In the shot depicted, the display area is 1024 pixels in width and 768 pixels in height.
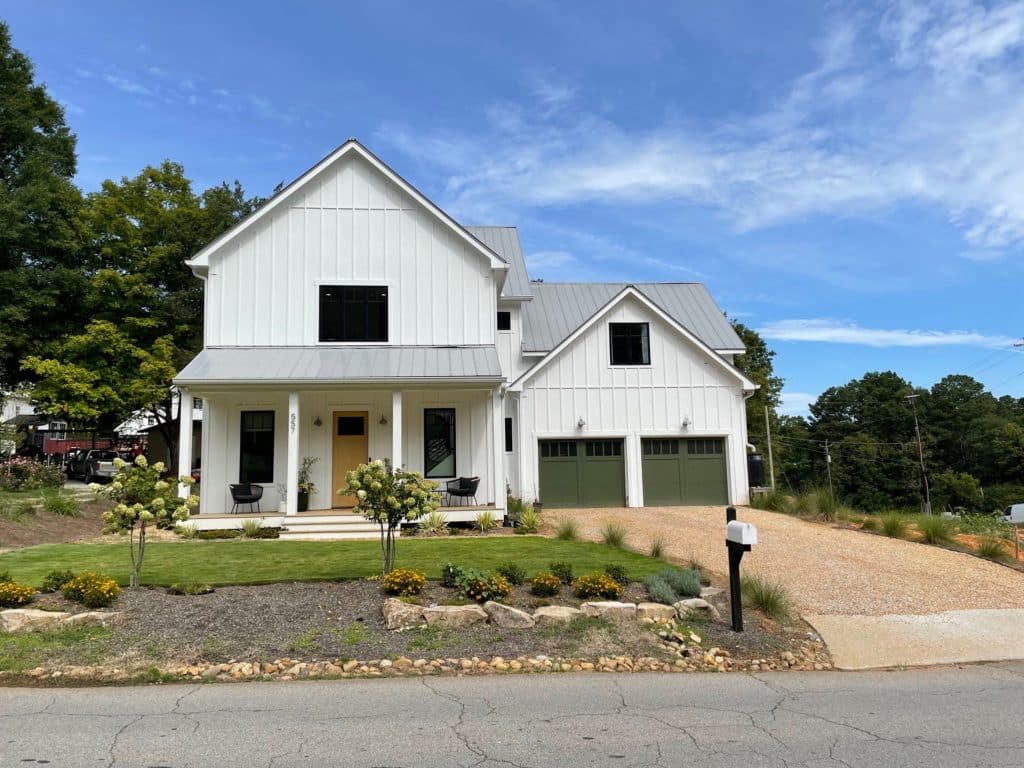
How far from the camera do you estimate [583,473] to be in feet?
65.7

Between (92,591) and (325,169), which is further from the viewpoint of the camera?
(325,169)

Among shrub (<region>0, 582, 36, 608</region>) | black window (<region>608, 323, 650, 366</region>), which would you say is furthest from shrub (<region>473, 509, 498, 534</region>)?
shrub (<region>0, 582, 36, 608</region>)

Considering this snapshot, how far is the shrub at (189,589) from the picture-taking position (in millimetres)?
8172

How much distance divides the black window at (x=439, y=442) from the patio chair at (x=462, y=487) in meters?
0.65

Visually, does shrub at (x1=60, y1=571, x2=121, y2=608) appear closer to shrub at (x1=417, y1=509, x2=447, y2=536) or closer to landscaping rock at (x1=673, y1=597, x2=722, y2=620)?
landscaping rock at (x1=673, y1=597, x2=722, y2=620)

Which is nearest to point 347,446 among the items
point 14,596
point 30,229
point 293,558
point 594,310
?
point 293,558


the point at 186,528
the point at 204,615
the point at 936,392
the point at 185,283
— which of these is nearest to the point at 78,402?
Answer: the point at 185,283

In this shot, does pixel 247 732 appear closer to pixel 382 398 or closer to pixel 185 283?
pixel 382 398

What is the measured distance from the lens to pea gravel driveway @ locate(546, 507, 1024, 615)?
9.03 m

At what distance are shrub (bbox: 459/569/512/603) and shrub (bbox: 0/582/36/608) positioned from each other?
484 cm

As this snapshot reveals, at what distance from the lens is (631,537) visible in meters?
13.8

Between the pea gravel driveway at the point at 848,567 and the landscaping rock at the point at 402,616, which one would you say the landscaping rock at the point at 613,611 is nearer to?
the landscaping rock at the point at 402,616

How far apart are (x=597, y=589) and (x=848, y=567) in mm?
5303

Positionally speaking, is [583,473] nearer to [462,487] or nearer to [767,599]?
[462,487]
